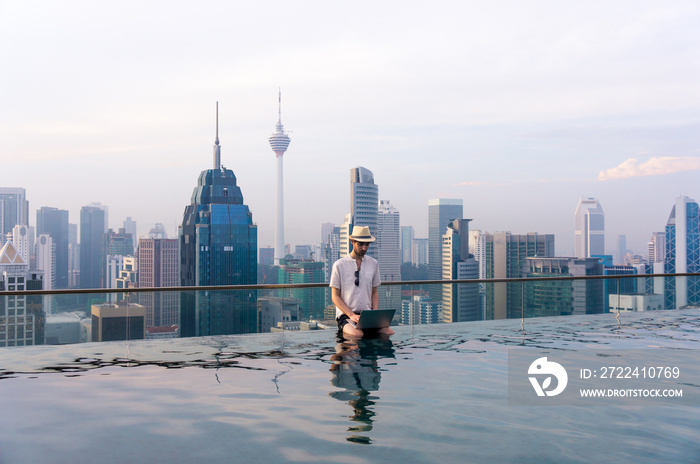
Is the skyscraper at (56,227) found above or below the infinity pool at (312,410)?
above

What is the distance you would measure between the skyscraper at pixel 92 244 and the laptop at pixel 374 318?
51625 mm

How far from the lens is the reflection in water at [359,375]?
3.61 m

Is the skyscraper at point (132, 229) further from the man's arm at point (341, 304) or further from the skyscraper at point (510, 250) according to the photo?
the man's arm at point (341, 304)

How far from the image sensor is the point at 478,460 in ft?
9.51

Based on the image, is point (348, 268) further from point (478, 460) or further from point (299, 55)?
point (299, 55)

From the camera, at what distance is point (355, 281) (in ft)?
20.8

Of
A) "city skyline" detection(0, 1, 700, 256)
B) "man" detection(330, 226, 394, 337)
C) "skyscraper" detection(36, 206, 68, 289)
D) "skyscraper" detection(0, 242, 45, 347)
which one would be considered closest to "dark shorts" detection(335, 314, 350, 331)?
"man" detection(330, 226, 394, 337)

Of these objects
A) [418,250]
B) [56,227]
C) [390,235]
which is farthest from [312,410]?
[56,227]

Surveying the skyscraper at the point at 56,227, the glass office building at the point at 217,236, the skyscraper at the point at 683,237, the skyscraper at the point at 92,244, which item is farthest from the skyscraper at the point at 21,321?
the skyscraper at the point at 56,227

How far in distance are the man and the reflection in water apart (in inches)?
11.1

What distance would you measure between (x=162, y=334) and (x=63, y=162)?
56.0 metres

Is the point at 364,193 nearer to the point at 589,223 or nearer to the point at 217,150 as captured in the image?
the point at 589,223

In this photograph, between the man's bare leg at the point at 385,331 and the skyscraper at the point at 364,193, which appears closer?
the man's bare leg at the point at 385,331

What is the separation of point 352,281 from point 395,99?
131 ft
